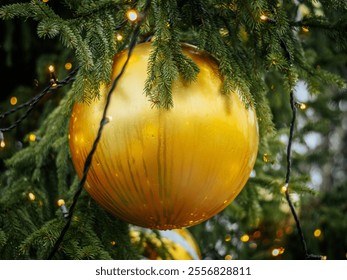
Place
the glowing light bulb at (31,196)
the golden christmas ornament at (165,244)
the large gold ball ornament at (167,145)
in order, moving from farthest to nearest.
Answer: the golden christmas ornament at (165,244), the glowing light bulb at (31,196), the large gold ball ornament at (167,145)

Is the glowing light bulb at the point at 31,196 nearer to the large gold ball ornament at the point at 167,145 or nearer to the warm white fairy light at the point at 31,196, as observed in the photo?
the warm white fairy light at the point at 31,196

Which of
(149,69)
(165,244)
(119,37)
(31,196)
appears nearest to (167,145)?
(149,69)

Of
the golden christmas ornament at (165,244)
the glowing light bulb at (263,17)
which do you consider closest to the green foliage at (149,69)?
the glowing light bulb at (263,17)

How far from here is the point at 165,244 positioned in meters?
2.37

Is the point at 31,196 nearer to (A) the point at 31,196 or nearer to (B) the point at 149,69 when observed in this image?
(A) the point at 31,196

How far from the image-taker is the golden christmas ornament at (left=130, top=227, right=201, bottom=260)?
2.35 metres

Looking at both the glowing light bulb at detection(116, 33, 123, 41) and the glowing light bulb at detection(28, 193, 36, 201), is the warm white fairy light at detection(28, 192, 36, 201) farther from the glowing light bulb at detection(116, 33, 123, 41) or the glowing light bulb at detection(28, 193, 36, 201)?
the glowing light bulb at detection(116, 33, 123, 41)

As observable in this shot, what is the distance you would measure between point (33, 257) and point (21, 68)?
167 cm

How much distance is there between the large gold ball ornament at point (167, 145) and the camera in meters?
1.33

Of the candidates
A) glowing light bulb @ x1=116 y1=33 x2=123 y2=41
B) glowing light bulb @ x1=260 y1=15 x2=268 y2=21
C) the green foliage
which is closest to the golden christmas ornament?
the green foliage

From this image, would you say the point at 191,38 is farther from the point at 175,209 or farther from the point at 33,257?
the point at 33,257

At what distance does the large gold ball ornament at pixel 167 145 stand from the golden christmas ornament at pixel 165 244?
91 centimetres
